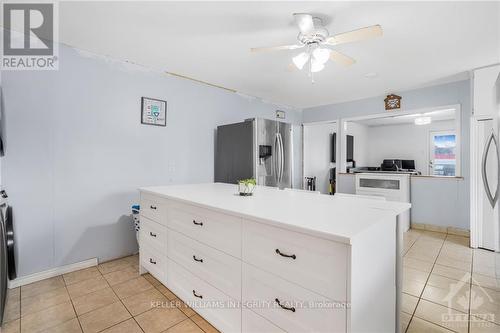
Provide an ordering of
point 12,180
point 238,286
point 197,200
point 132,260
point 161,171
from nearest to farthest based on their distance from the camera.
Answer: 1. point 238,286
2. point 197,200
3. point 12,180
4. point 132,260
5. point 161,171

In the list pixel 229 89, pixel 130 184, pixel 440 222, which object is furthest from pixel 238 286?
pixel 440 222

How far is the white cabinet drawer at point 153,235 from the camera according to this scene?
1940mm

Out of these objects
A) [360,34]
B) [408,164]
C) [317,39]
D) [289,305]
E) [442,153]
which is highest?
[317,39]

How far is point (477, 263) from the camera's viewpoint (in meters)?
2.56

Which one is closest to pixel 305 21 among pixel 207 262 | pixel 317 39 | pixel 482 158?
pixel 317 39

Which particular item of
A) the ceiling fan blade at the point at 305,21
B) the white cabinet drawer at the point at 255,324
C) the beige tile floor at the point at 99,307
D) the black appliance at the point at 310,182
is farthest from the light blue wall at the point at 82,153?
the black appliance at the point at 310,182

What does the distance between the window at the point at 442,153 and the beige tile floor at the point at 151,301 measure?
4497 mm

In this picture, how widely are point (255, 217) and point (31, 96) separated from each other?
2.45 metres

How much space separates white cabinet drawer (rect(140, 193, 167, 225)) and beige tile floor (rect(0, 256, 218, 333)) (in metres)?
0.62

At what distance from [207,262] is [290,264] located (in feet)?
2.17

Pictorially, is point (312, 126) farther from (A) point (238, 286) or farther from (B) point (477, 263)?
(A) point (238, 286)

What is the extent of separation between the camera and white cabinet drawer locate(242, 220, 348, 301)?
0.92 metres

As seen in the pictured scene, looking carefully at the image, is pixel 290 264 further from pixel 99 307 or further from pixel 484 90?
pixel 484 90

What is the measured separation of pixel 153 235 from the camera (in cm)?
208
